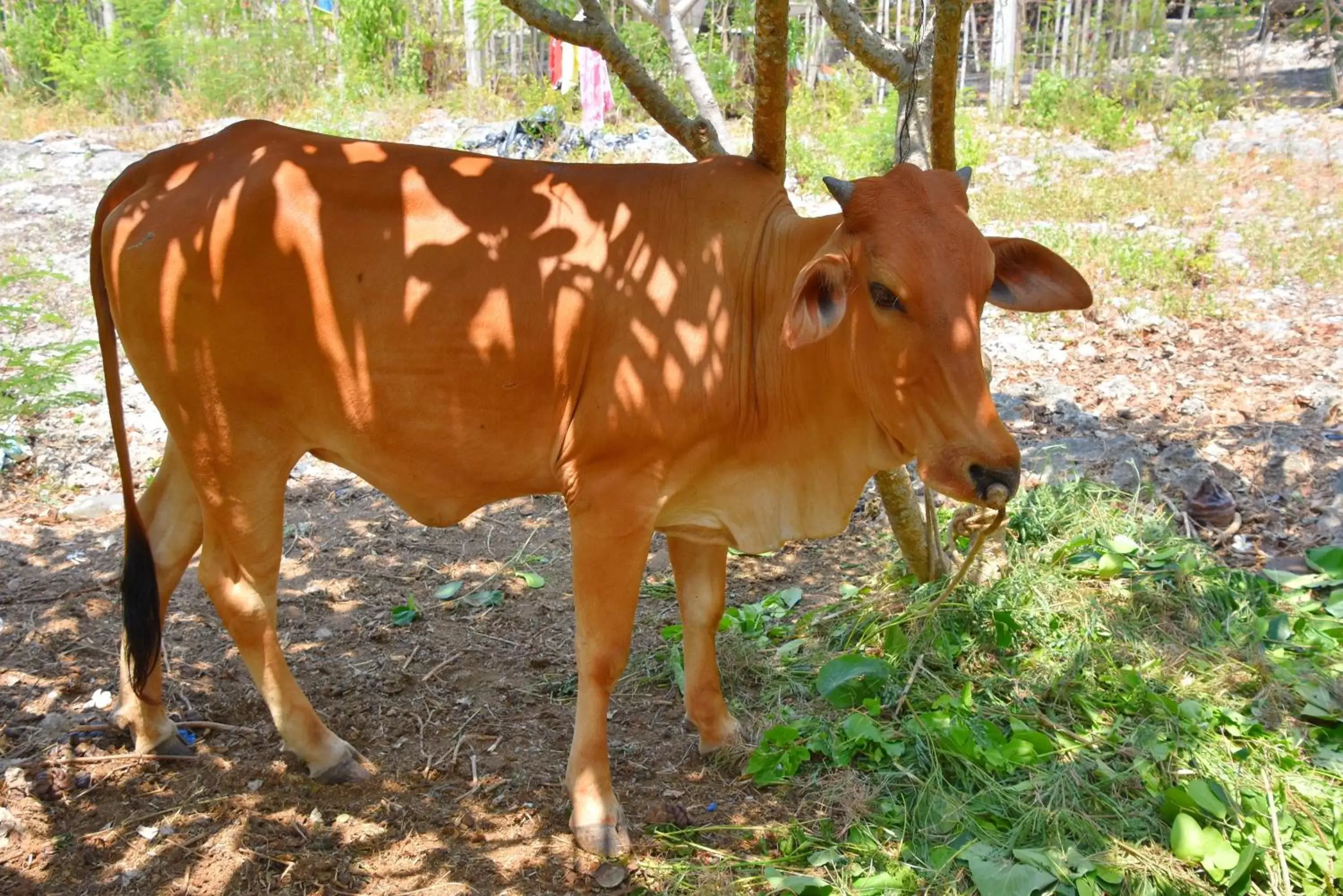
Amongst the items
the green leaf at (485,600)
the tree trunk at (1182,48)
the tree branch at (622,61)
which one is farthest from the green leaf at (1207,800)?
the tree trunk at (1182,48)

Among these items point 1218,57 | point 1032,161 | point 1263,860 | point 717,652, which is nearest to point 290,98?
point 1032,161

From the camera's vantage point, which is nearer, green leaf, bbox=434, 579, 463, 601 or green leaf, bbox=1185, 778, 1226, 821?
Answer: green leaf, bbox=1185, 778, 1226, 821

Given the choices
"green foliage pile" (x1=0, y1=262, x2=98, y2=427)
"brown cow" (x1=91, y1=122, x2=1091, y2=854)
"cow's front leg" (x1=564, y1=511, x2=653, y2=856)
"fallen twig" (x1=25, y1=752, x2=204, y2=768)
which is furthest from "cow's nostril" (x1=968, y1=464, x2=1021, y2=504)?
"green foliage pile" (x1=0, y1=262, x2=98, y2=427)

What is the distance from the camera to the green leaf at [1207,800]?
2.78 metres

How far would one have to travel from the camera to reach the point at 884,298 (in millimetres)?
2650

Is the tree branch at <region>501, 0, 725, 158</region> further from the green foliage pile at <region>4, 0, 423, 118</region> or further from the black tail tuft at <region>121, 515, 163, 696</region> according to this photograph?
the green foliage pile at <region>4, 0, 423, 118</region>

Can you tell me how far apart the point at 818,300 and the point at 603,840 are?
57.2 inches

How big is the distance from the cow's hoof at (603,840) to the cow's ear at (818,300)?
4.36ft

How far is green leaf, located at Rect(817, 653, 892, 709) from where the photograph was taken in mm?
3490

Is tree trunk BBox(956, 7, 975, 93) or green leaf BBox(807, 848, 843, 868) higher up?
tree trunk BBox(956, 7, 975, 93)

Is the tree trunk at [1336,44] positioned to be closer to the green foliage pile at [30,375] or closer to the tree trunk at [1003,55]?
the tree trunk at [1003,55]

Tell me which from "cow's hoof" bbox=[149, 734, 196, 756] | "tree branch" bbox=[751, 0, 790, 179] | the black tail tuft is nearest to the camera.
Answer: "tree branch" bbox=[751, 0, 790, 179]

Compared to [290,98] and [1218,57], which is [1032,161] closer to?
[1218,57]

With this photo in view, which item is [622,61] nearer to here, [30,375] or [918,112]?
[918,112]
